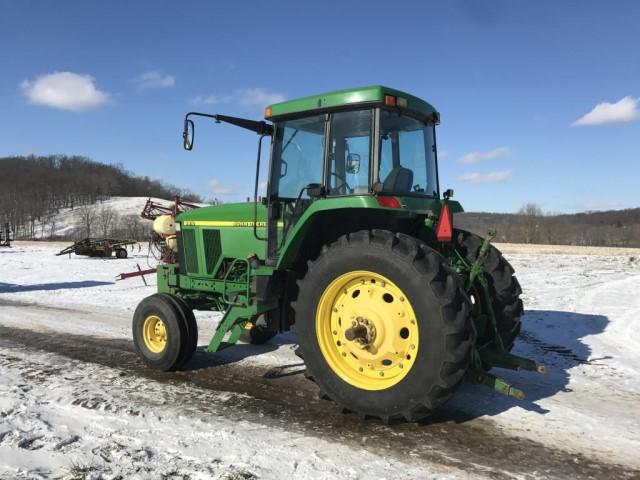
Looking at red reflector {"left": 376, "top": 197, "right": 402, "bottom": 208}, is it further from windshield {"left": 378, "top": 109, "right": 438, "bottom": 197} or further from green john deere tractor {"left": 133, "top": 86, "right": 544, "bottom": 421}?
windshield {"left": 378, "top": 109, "right": 438, "bottom": 197}

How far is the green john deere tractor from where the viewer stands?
3.51 meters

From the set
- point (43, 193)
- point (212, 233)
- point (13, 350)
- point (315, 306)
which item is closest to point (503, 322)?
point (315, 306)

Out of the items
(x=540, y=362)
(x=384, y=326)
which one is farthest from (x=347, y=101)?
(x=540, y=362)

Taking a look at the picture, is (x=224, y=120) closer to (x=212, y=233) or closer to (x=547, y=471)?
(x=212, y=233)

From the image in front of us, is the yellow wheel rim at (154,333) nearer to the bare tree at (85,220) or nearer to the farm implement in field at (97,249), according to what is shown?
the farm implement in field at (97,249)

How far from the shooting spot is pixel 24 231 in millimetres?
102688

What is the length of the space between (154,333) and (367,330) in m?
2.89

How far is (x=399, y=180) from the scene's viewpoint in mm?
4469

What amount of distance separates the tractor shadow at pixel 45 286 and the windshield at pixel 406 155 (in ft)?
38.8

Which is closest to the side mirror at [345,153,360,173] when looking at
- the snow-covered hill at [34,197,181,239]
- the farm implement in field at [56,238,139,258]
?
the farm implement in field at [56,238,139,258]

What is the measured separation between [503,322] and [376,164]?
2.01 meters

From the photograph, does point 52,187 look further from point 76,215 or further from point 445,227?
point 445,227

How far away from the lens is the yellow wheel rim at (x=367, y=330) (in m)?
3.71

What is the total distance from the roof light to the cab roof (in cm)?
2
